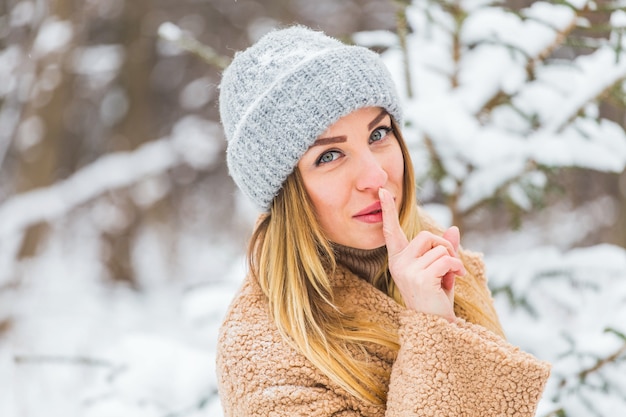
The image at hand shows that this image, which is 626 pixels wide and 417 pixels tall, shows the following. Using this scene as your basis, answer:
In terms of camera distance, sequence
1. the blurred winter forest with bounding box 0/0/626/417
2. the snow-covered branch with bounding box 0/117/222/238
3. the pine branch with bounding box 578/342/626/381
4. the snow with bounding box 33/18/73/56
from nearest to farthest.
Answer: the pine branch with bounding box 578/342/626/381 < the blurred winter forest with bounding box 0/0/626/417 < the snow with bounding box 33/18/73/56 < the snow-covered branch with bounding box 0/117/222/238

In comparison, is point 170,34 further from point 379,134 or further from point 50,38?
point 50,38

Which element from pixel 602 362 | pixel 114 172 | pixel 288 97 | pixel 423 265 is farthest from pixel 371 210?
pixel 114 172

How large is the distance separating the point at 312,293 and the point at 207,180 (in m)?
7.34

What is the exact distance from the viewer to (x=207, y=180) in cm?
877

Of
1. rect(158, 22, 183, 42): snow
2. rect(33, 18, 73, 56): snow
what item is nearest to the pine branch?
rect(158, 22, 183, 42): snow

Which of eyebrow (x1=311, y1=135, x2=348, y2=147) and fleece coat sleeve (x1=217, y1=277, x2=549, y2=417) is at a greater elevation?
eyebrow (x1=311, y1=135, x2=348, y2=147)

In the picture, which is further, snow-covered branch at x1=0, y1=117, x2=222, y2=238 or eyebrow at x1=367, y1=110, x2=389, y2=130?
snow-covered branch at x1=0, y1=117, x2=222, y2=238

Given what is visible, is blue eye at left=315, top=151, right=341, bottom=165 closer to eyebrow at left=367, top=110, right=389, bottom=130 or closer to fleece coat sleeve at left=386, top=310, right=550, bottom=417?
eyebrow at left=367, top=110, right=389, bottom=130

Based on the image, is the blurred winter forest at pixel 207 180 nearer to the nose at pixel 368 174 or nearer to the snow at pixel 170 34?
the snow at pixel 170 34

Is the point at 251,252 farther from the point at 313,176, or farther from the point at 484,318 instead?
the point at 484,318

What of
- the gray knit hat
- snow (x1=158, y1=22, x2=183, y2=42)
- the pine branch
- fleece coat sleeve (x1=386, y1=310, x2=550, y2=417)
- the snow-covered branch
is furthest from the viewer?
the snow-covered branch

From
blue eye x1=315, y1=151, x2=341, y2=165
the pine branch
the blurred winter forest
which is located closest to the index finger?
blue eye x1=315, y1=151, x2=341, y2=165

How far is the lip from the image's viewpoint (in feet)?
4.82

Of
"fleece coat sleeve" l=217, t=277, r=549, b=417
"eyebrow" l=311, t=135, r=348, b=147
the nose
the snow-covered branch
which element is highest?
"eyebrow" l=311, t=135, r=348, b=147
